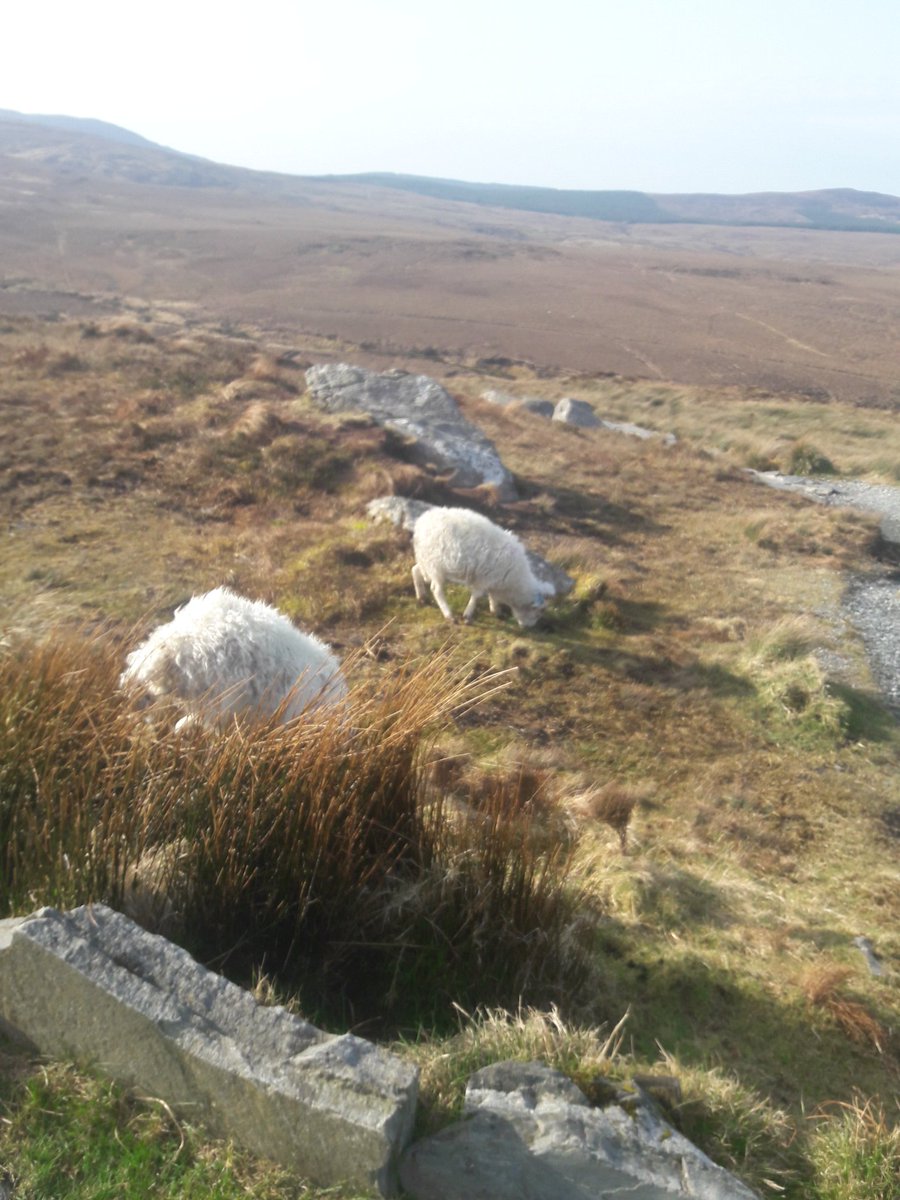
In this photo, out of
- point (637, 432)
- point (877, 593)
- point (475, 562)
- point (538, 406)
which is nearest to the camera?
point (475, 562)

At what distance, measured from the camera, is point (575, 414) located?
1103 inches

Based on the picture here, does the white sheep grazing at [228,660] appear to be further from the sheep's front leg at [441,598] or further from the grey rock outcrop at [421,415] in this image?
the grey rock outcrop at [421,415]

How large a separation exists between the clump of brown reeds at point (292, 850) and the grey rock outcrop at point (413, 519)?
7.36 m

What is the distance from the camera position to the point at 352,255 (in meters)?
90.7

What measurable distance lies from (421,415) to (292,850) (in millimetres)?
16344

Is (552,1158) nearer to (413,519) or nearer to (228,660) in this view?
(228,660)

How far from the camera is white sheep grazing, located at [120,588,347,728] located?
5.24 metres

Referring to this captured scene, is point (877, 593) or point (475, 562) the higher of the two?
point (475, 562)

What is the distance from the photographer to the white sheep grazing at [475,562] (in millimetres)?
10156

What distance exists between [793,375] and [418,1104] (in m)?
50.0

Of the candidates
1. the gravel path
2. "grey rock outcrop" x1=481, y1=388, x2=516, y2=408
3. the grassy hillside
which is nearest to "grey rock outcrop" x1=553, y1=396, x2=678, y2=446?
"grey rock outcrop" x1=481, y1=388, x2=516, y2=408

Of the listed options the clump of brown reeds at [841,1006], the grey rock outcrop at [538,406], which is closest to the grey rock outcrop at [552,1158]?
the clump of brown reeds at [841,1006]

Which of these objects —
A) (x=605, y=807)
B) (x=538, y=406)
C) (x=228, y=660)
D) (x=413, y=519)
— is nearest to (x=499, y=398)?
(x=538, y=406)

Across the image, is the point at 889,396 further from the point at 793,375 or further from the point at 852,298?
the point at 852,298
